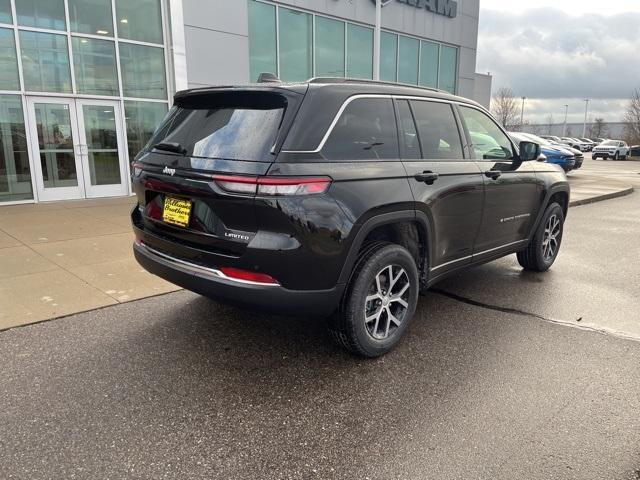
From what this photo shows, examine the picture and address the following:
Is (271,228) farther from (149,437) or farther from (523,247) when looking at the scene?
(523,247)

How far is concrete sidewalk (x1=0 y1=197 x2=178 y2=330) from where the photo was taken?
457 cm

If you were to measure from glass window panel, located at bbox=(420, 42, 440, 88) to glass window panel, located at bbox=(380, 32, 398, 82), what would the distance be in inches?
59.0

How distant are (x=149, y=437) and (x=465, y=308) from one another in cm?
307

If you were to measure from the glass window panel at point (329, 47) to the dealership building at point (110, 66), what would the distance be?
0.04 meters

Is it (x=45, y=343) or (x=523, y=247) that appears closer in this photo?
(x=45, y=343)

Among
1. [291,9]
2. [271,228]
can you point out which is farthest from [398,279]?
[291,9]

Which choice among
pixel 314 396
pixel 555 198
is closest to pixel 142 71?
pixel 555 198

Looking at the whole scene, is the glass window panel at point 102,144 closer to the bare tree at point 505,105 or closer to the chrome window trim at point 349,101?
the chrome window trim at point 349,101

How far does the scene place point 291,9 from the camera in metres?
13.8

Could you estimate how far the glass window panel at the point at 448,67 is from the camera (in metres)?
18.8

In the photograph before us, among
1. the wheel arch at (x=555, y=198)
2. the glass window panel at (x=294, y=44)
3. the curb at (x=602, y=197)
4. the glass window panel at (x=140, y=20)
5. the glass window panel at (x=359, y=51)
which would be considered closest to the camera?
the wheel arch at (x=555, y=198)

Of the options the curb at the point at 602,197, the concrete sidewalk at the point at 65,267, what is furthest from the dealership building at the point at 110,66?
the curb at the point at 602,197

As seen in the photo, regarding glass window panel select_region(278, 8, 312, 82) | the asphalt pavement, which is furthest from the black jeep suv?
glass window panel select_region(278, 8, 312, 82)

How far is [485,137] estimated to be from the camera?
4.72 metres
